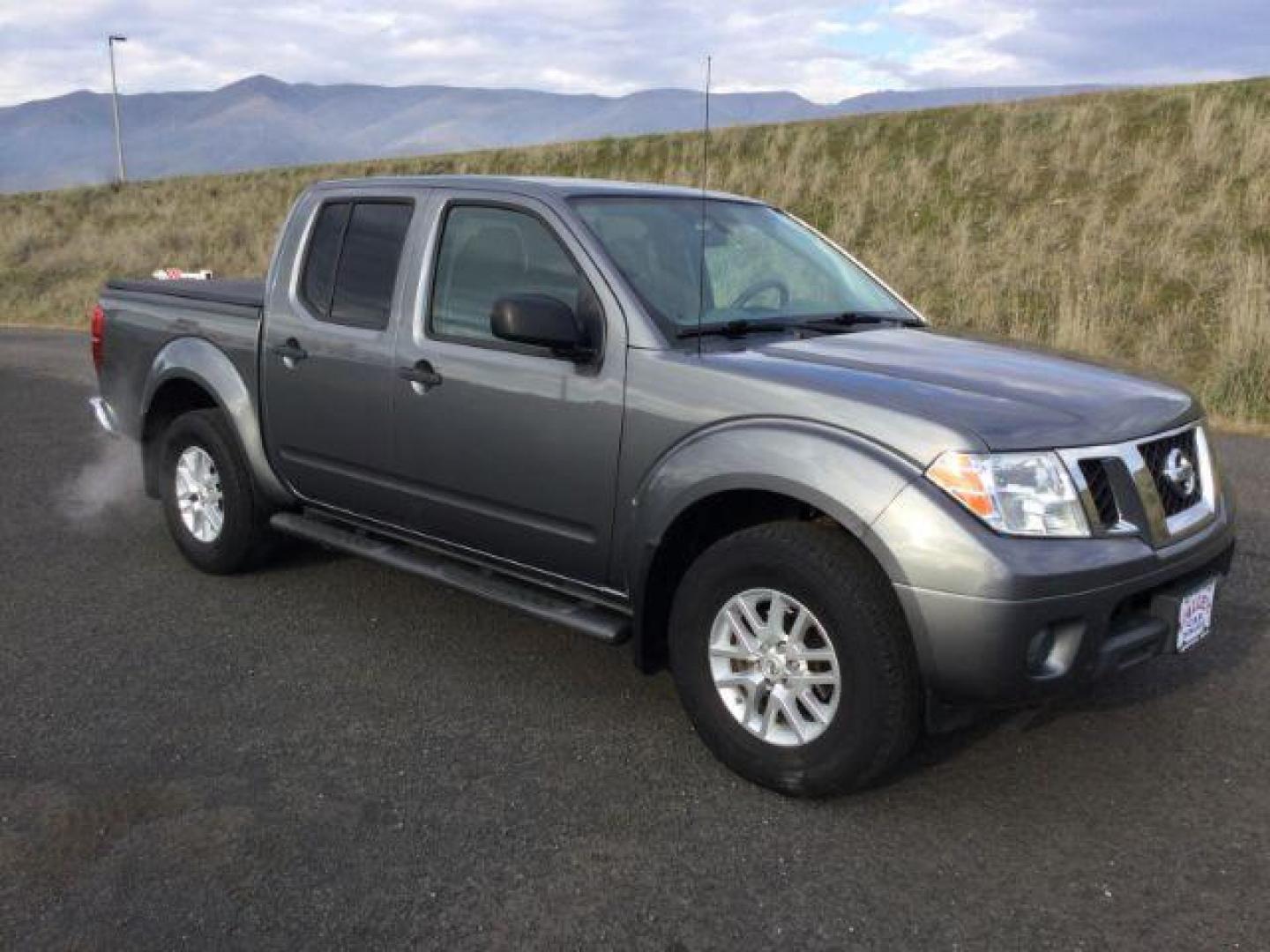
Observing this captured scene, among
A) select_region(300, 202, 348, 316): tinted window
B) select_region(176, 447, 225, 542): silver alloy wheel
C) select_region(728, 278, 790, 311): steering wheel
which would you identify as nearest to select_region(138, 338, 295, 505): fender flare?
select_region(176, 447, 225, 542): silver alloy wheel

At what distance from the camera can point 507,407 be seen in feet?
13.1

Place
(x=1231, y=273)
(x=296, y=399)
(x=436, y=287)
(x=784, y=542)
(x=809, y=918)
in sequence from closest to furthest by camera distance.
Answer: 1. (x=809, y=918)
2. (x=784, y=542)
3. (x=436, y=287)
4. (x=296, y=399)
5. (x=1231, y=273)

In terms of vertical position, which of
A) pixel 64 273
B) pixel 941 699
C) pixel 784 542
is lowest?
pixel 64 273

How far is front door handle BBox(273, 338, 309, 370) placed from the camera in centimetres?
479

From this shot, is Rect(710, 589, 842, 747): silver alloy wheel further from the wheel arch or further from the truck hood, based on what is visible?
the truck hood

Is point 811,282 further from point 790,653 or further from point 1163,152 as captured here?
point 1163,152

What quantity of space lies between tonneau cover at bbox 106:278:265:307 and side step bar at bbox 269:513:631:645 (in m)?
Result: 0.98

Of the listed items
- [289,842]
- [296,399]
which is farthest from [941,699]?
[296,399]

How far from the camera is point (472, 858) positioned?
3082mm

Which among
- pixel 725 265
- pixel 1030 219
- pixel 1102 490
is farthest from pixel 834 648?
pixel 1030 219

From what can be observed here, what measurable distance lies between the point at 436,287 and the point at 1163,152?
1755 cm

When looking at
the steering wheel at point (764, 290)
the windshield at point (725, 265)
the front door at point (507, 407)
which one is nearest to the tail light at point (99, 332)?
the front door at point (507, 407)

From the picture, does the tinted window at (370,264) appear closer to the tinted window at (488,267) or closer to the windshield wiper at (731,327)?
the tinted window at (488,267)

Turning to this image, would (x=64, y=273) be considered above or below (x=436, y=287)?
below
